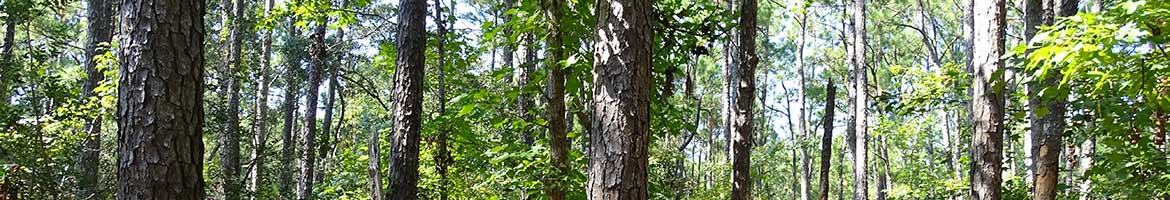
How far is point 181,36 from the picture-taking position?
4574 mm

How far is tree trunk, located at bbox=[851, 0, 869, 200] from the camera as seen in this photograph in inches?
665

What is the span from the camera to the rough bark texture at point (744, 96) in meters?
7.13

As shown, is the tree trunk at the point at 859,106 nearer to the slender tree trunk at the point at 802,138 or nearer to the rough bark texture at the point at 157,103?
the slender tree trunk at the point at 802,138

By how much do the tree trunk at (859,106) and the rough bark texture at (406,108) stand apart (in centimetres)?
1017

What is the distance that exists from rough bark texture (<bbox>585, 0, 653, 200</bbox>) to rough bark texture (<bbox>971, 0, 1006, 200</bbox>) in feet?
6.92

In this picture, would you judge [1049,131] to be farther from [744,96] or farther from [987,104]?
[744,96]

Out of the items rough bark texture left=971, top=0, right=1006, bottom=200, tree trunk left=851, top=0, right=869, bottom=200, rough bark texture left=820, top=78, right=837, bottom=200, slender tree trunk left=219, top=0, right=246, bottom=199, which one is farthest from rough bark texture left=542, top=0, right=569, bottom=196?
tree trunk left=851, top=0, right=869, bottom=200

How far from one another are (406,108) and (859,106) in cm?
1153

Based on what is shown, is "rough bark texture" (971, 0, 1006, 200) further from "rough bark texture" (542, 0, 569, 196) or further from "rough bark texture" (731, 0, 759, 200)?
"rough bark texture" (542, 0, 569, 196)

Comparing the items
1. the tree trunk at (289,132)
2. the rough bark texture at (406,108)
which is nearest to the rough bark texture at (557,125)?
the rough bark texture at (406,108)

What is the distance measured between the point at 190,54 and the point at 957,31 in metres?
27.5

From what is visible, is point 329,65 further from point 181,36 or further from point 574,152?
point 181,36

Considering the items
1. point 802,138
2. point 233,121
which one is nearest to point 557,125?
point 233,121

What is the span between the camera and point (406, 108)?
849 centimetres
